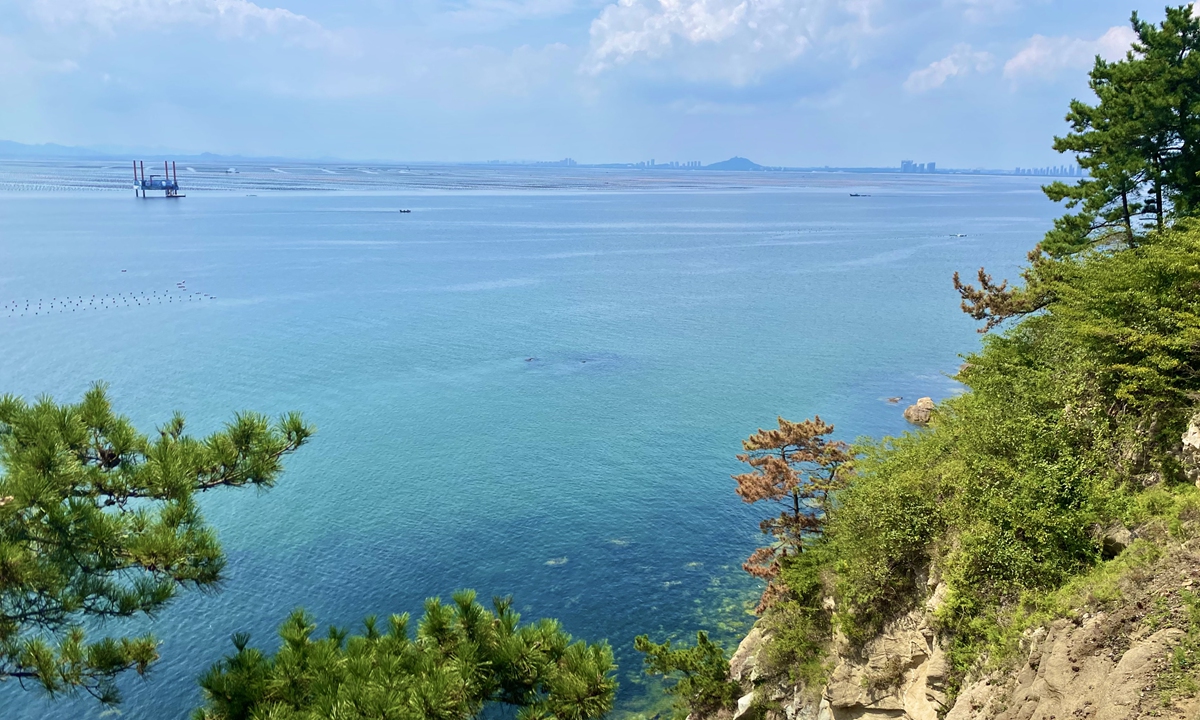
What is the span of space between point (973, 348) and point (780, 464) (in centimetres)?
4421

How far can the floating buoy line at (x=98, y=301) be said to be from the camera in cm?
6250

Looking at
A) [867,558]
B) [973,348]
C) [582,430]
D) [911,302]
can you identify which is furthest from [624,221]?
[867,558]

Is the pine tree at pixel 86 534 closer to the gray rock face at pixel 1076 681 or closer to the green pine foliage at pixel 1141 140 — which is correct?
the gray rock face at pixel 1076 681

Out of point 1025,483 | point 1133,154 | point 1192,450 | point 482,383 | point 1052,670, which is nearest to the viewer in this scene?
point 1052,670

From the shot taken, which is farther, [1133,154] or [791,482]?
[1133,154]

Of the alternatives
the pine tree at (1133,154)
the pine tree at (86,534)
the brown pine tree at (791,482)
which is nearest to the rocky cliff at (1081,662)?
the brown pine tree at (791,482)

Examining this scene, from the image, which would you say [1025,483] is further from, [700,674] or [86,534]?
[86,534]

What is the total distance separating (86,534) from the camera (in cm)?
1058

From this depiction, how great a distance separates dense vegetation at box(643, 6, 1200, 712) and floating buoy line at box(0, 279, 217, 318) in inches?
2521

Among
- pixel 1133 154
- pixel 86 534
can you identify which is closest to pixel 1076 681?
pixel 86 534

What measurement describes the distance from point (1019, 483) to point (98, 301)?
7500cm

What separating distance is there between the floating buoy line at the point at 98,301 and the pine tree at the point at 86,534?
62557 millimetres

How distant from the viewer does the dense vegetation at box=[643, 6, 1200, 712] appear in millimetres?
12359

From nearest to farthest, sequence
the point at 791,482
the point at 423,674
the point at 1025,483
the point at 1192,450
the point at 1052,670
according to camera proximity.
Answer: the point at 1052,670, the point at 423,674, the point at 1192,450, the point at 1025,483, the point at 791,482
